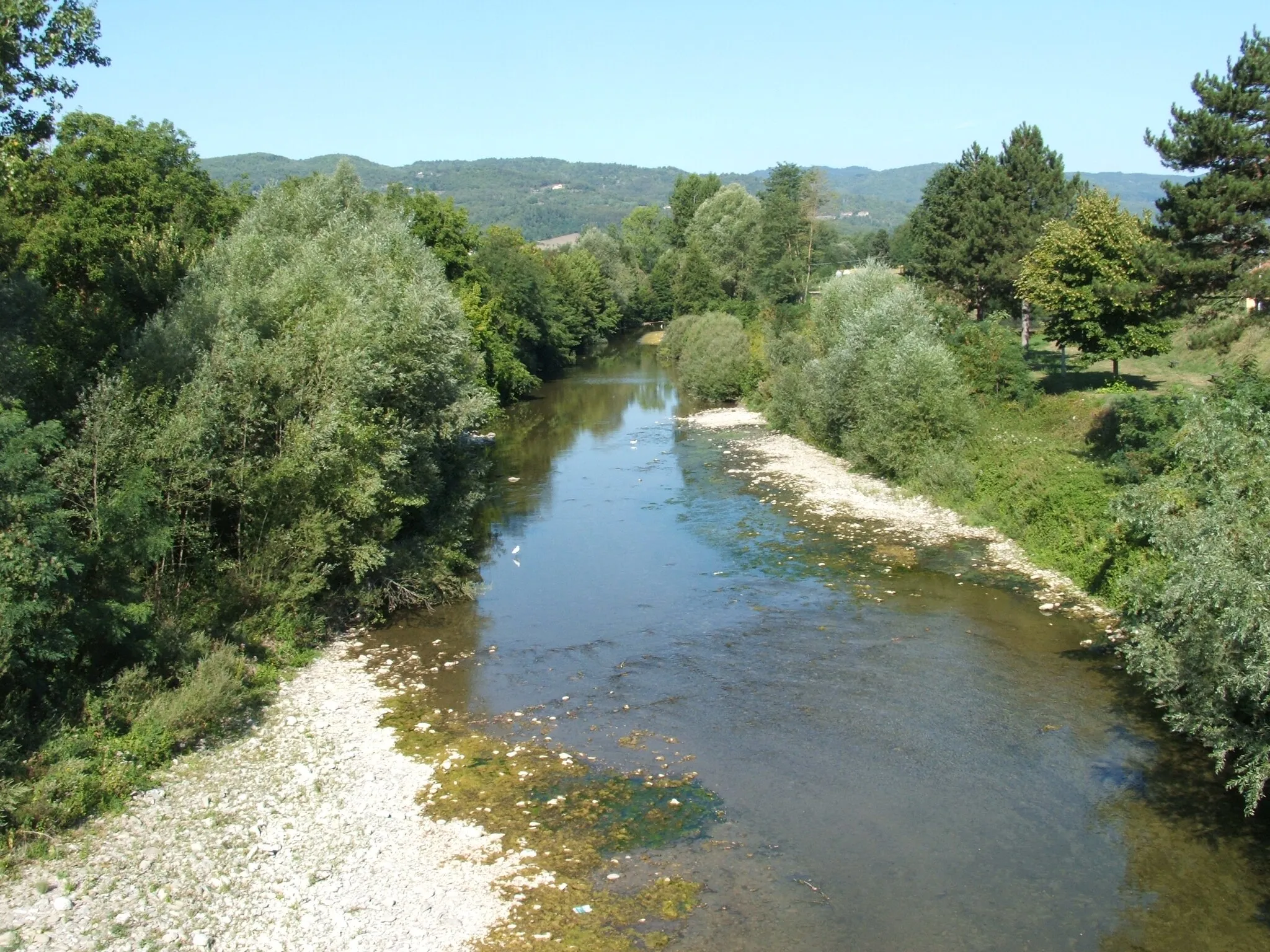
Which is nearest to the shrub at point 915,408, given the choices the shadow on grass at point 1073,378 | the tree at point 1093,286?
the tree at point 1093,286

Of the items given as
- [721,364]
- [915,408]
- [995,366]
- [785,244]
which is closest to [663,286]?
[785,244]

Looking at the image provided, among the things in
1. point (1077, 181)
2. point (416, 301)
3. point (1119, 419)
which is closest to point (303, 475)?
point (416, 301)

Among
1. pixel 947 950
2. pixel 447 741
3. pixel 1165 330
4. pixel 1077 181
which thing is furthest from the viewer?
pixel 1077 181

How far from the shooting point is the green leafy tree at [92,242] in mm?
18406

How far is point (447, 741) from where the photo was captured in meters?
16.3

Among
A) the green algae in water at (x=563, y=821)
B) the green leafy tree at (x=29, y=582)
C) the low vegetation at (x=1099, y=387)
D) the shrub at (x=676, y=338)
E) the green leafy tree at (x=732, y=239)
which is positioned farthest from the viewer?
the green leafy tree at (x=732, y=239)

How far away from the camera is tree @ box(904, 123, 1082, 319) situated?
45.8m

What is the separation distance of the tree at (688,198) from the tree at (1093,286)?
7985 cm

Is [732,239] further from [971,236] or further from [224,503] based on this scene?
[224,503]

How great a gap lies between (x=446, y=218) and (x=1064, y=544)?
1445 inches

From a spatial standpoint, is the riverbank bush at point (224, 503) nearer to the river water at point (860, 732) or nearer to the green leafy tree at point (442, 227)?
the river water at point (860, 732)

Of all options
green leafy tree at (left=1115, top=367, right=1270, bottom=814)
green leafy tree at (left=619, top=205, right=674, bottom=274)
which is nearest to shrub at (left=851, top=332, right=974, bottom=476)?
green leafy tree at (left=1115, top=367, right=1270, bottom=814)

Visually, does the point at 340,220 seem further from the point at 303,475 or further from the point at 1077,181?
the point at 1077,181

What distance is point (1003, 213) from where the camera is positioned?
150ft
